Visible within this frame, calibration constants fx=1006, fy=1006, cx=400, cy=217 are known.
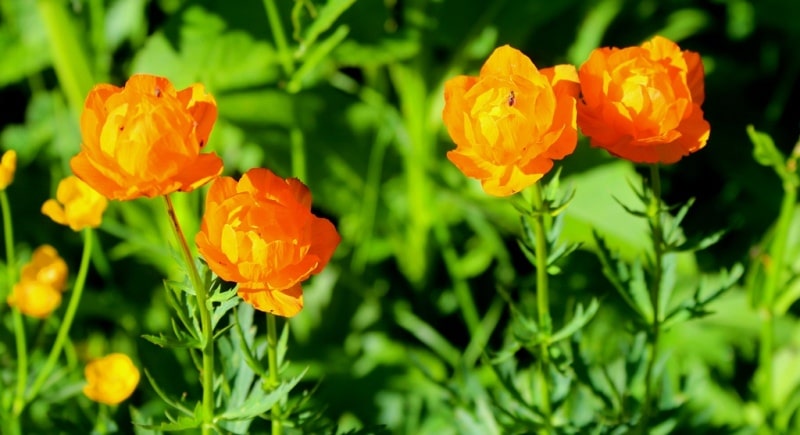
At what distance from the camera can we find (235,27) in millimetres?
1486

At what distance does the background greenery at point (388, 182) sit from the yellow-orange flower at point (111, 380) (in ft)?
0.96

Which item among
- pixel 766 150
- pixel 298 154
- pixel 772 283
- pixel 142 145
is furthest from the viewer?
pixel 298 154

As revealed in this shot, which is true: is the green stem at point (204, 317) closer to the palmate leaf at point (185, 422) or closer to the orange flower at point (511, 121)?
the palmate leaf at point (185, 422)

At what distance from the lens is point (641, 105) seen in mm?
855

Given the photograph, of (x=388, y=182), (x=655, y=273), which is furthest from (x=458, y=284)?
(x=655, y=273)

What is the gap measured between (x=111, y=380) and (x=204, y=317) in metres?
0.31

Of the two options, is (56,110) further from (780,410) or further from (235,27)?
(780,410)

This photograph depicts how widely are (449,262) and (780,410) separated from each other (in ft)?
1.72

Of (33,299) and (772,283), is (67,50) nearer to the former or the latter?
(33,299)

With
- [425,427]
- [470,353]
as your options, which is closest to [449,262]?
[470,353]

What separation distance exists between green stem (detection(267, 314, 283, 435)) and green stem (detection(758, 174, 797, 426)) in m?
0.61

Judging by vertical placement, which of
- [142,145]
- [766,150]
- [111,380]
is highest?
[142,145]

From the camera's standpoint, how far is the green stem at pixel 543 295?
0.89 metres

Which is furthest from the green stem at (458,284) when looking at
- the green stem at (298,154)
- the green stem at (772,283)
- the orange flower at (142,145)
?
the orange flower at (142,145)
